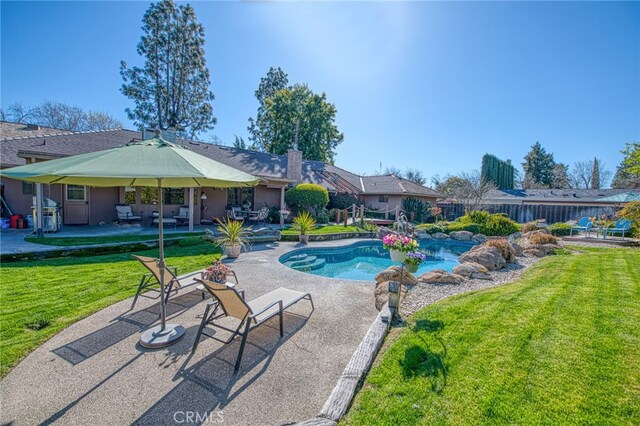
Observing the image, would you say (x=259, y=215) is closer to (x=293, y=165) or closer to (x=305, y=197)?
(x=305, y=197)

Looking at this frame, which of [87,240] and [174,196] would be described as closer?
[87,240]

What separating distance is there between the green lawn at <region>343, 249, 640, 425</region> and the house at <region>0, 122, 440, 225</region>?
1194 centimetres

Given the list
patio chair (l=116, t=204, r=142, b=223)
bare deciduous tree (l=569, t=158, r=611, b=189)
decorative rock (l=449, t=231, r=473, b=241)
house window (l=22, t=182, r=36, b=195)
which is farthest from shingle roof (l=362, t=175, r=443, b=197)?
bare deciduous tree (l=569, t=158, r=611, b=189)

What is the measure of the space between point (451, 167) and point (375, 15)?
93.2 ft

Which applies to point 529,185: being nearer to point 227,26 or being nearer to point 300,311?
point 227,26

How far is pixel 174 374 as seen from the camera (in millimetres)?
3189

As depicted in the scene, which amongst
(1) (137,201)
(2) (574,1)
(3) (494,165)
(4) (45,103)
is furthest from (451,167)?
(4) (45,103)

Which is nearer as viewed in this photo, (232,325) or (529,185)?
(232,325)

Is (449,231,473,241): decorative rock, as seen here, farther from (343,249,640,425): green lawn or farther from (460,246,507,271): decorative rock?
(343,249,640,425): green lawn

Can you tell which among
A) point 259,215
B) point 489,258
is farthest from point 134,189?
point 489,258

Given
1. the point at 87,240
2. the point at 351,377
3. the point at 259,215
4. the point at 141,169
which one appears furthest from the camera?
the point at 259,215

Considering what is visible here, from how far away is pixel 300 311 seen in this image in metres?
5.05

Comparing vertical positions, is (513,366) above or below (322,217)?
below

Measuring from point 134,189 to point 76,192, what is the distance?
226 centimetres
